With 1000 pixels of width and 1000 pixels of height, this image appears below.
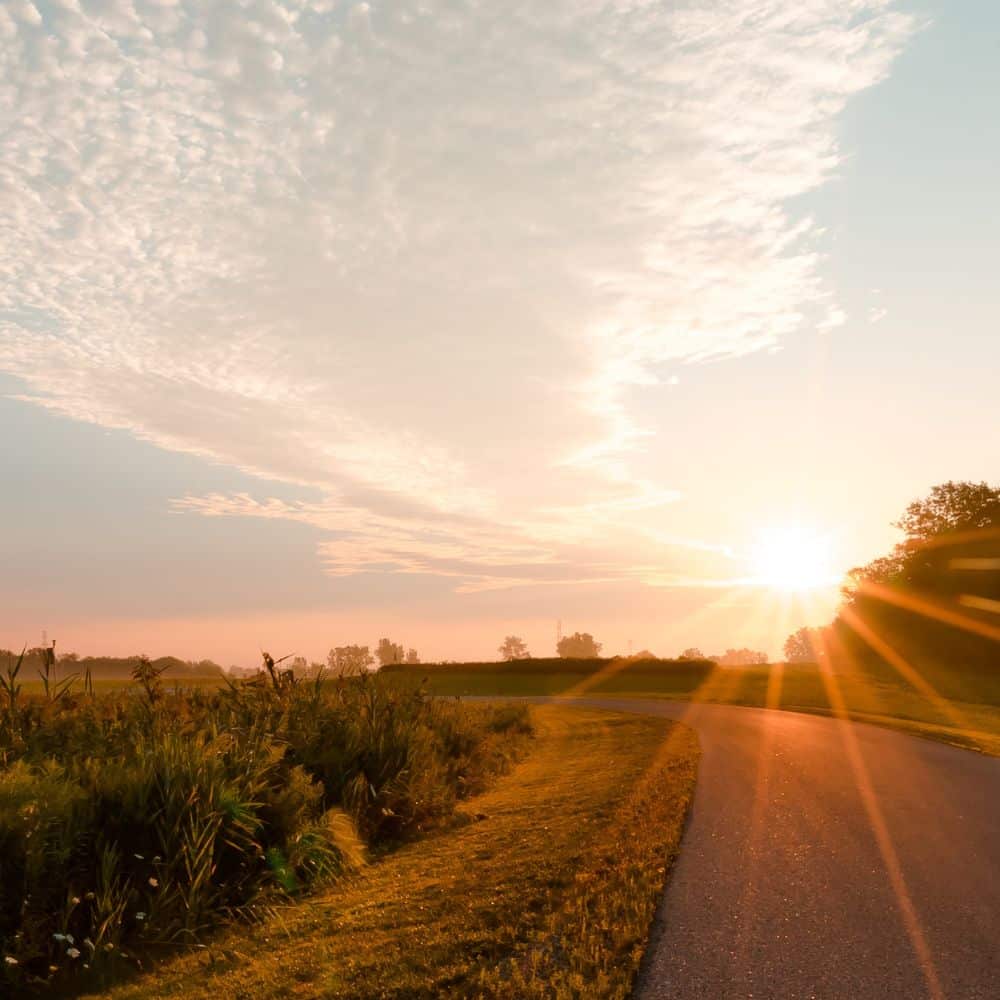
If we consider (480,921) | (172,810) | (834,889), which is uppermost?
(172,810)

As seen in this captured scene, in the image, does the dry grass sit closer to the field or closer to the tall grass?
the tall grass

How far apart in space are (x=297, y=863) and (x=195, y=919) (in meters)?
1.46

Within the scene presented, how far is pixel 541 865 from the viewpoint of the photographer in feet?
28.2

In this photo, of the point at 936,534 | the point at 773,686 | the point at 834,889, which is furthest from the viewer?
the point at 936,534

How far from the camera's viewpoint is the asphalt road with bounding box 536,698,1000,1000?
571 centimetres

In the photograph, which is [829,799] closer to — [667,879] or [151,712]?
[667,879]

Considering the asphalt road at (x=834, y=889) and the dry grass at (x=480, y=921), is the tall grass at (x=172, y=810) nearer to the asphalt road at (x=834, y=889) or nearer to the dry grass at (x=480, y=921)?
the dry grass at (x=480, y=921)

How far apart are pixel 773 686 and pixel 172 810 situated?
1666 inches

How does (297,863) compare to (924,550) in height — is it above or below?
below

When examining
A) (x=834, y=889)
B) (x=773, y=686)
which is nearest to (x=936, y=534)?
(x=773, y=686)

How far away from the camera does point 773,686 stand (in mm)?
45406

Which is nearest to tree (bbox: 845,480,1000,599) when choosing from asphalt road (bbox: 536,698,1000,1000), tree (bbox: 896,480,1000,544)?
tree (bbox: 896,480,1000,544)

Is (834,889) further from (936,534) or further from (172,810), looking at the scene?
(936,534)

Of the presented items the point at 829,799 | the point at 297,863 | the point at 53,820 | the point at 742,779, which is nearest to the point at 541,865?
the point at 297,863
